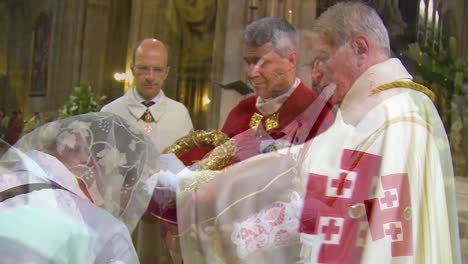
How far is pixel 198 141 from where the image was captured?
91.3 inches

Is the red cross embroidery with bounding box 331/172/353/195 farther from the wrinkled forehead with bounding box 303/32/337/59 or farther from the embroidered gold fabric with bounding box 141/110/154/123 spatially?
the embroidered gold fabric with bounding box 141/110/154/123

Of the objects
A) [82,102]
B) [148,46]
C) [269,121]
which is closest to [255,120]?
[269,121]

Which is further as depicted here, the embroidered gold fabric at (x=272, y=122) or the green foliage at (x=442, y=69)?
the green foliage at (x=442, y=69)

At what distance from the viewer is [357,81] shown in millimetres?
1979

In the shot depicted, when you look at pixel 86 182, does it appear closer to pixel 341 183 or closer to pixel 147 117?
pixel 341 183

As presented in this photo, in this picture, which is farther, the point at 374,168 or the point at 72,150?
the point at 72,150

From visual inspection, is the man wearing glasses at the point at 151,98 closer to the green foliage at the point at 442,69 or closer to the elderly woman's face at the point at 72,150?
the elderly woman's face at the point at 72,150

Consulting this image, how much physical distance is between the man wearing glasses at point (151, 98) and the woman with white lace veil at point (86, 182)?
1.91 feet

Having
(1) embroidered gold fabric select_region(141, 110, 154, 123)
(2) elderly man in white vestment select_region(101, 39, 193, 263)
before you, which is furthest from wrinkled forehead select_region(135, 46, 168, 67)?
(1) embroidered gold fabric select_region(141, 110, 154, 123)

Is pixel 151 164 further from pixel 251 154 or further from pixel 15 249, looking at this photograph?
pixel 15 249

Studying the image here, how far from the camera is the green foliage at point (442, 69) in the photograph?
2.63 metres

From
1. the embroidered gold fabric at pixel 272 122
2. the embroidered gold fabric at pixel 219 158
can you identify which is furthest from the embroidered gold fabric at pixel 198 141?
the embroidered gold fabric at pixel 272 122

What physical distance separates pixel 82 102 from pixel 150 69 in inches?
20.0

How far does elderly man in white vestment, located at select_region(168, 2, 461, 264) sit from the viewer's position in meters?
1.84
